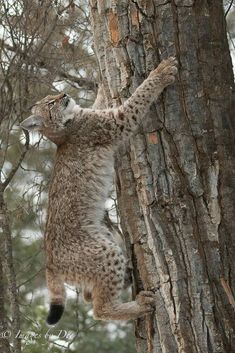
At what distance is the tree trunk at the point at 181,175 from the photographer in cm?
400

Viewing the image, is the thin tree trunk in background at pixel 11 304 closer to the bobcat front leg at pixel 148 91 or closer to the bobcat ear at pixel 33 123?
the bobcat ear at pixel 33 123

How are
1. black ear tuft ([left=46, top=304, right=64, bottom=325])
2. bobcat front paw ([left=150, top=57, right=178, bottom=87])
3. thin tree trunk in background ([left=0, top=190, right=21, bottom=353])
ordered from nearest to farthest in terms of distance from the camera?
1. bobcat front paw ([left=150, top=57, right=178, bottom=87])
2. black ear tuft ([left=46, top=304, right=64, bottom=325])
3. thin tree trunk in background ([left=0, top=190, right=21, bottom=353])

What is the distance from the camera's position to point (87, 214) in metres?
5.37

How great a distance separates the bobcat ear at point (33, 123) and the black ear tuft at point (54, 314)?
4.59 feet

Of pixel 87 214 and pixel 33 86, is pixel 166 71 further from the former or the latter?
pixel 33 86

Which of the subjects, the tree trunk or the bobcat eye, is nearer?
the tree trunk

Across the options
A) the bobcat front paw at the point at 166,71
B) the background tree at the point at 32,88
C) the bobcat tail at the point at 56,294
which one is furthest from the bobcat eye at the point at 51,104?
the bobcat front paw at the point at 166,71

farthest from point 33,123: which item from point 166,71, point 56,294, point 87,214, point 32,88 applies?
point 166,71

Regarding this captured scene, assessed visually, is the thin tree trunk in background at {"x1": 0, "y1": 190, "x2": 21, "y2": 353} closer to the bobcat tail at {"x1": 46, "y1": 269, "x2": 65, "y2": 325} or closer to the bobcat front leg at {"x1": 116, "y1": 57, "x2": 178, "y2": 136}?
the bobcat tail at {"x1": 46, "y1": 269, "x2": 65, "y2": 325}

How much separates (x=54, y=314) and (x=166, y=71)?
6.43 feet

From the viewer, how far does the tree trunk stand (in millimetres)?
4000

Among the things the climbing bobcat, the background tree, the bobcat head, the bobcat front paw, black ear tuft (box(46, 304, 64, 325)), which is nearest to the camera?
the bobcat front paw

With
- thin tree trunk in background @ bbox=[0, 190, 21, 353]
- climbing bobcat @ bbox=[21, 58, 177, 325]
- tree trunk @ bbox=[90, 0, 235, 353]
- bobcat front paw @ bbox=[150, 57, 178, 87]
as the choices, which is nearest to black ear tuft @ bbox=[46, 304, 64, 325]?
climbing bobcat @ bbox=[21, 58, 177, 325]

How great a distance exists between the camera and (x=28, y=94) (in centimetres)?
718
